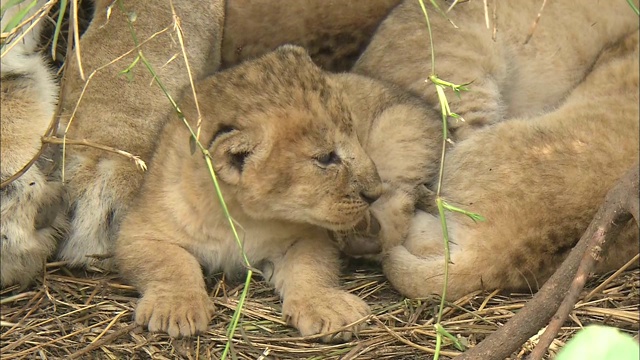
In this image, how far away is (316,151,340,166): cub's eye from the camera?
3.51 m

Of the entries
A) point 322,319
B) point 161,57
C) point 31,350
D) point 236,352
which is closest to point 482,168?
point 322,319

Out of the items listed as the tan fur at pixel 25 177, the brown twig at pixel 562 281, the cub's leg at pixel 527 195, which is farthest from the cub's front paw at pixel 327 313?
the tan fur at pixel 25 177

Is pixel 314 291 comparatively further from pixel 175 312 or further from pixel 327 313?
pixel 175 312

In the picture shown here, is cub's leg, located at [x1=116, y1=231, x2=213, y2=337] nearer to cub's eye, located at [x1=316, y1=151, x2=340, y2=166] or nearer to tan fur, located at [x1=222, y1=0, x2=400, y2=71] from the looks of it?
cub's eye, located at [x1=316, y1=151, x2=340, y2=166]

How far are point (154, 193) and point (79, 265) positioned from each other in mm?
568

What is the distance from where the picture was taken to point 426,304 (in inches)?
138

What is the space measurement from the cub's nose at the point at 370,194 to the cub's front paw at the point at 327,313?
16.6 inches

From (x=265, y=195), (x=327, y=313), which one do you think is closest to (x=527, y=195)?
(x=327, y=313)

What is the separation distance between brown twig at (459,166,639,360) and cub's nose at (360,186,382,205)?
0.99 m

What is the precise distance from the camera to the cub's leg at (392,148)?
12.5ft

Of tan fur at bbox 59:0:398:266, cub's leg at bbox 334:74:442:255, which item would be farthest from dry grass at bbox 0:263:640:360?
tan fur at bbox 59:0:398:266

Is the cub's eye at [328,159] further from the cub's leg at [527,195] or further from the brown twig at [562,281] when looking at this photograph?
the brown twig at [562,281]

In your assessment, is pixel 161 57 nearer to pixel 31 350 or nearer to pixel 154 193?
pixel 154 193

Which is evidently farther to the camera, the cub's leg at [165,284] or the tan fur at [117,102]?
the tan fur at [117,102]
